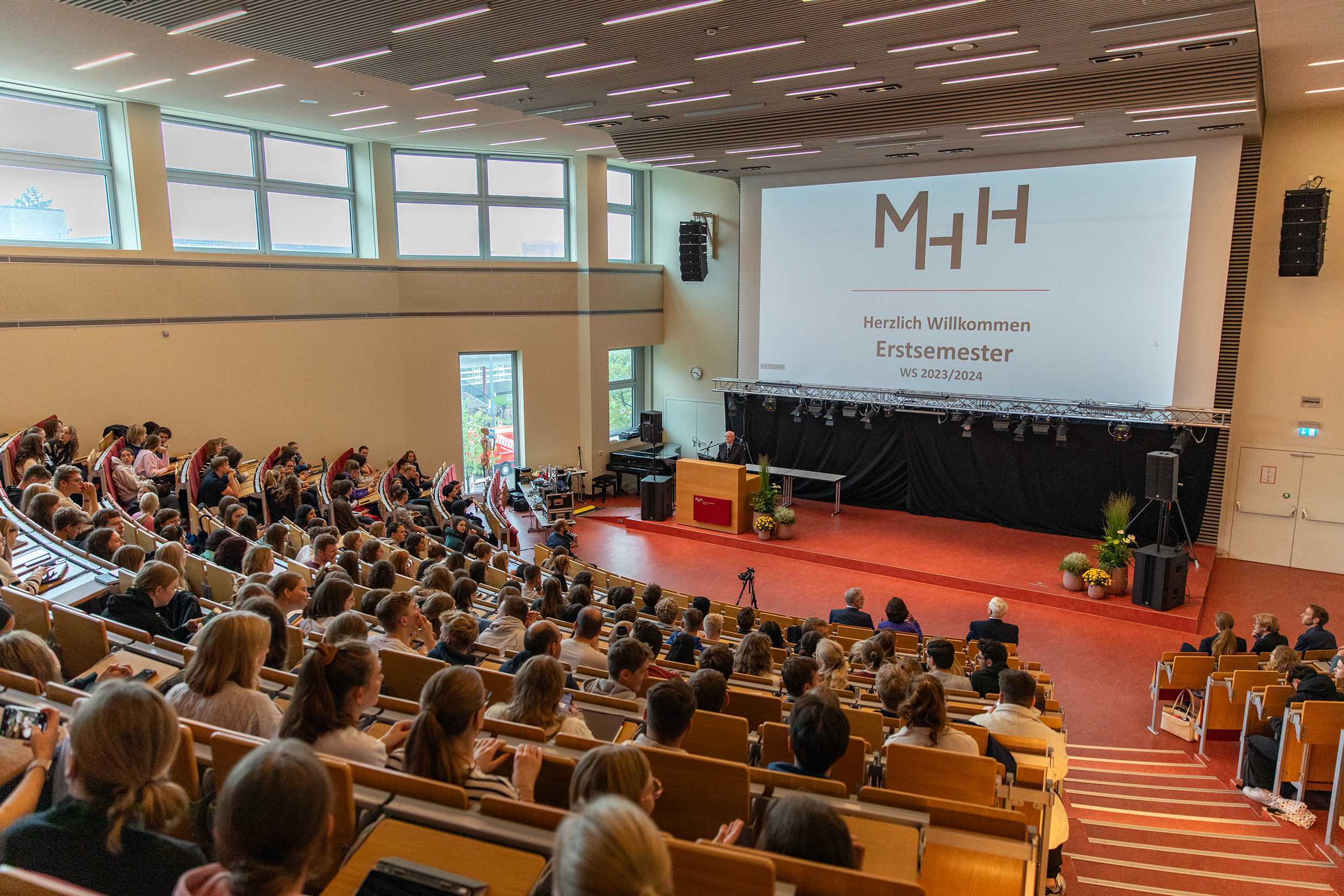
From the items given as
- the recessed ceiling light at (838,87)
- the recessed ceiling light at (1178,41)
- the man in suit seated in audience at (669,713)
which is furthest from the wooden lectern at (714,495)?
the man in suit seated in audience at (669,713)

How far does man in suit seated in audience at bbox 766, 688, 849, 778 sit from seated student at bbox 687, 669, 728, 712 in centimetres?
79

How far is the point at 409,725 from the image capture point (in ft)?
9.41

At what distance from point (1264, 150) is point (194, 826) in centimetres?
1365

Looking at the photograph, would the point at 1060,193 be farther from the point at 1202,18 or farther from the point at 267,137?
the point at 267,137

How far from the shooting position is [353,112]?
11.5 metres

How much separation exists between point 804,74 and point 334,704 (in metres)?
7.92

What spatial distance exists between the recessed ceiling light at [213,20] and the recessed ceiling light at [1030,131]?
8537 mm

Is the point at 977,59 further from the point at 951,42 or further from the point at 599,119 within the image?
the point at 599,119

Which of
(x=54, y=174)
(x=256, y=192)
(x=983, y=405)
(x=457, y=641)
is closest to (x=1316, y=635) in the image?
(x=983, y=405)

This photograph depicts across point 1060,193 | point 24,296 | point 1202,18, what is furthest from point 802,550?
point 24,296

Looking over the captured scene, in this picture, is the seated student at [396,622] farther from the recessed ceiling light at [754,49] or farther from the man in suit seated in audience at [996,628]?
the recessed ceiling light at [754,49]

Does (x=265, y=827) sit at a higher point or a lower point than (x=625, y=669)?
higher

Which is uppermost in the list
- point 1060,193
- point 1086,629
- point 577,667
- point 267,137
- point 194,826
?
point 267,137

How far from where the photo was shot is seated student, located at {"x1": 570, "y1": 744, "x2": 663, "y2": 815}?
2031 millimetres
